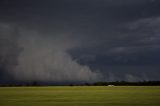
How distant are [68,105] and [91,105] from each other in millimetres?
1894

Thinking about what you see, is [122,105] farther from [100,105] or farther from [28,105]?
[28,105]

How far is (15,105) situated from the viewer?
973 inches

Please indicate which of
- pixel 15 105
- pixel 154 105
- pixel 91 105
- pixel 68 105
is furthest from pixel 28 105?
pixel 154 105

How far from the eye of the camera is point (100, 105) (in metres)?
24.1

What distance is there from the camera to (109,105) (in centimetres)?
2420

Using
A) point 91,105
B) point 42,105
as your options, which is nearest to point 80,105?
point 91,105

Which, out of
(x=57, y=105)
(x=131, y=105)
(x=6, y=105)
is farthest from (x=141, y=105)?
(x=6, y=105)

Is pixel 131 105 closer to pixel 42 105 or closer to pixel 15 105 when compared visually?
pixel 42 105

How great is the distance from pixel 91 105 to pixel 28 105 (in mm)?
5165

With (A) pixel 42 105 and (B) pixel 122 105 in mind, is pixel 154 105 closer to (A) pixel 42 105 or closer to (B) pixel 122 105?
(B) pixel 122 105

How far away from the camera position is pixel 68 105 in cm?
2453

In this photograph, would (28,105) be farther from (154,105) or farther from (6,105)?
(154,105)

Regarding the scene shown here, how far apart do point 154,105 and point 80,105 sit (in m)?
5.78

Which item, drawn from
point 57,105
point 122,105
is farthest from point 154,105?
point 57,105
